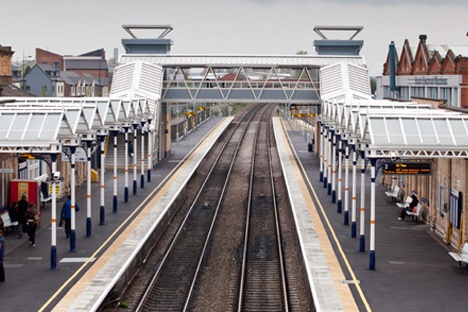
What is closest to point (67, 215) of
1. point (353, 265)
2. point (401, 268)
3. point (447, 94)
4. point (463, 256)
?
point (353, 265)

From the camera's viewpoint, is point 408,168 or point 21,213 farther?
point 21,213

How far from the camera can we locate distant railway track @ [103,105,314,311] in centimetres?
2144

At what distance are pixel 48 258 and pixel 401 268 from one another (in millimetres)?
9848

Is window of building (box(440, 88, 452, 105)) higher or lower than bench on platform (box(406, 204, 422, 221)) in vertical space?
higher

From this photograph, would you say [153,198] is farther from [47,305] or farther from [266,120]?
[266,120]

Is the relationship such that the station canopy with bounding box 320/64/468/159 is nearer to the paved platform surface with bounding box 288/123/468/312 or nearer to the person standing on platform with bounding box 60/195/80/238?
the paved platform surface with bounding box 288/123/468/312

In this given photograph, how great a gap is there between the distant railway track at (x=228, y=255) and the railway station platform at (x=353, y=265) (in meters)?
1.48

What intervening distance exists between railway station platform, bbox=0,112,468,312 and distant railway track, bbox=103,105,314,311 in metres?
1.48

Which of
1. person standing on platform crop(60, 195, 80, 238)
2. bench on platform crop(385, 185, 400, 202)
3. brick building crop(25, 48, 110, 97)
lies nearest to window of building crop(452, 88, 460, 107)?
bench on platform crop(385, 185, 400, 202)

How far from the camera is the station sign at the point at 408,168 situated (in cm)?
2617

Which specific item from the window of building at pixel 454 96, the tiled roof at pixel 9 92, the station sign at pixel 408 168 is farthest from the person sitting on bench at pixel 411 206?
the tiled roof at pixel 9 92

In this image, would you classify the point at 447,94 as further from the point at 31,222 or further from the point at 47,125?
the point at 47,125

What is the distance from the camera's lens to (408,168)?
26672mm

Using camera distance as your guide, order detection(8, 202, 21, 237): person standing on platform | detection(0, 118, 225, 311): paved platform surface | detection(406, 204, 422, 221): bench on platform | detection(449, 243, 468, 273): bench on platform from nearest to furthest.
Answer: detection(0, 118, 225, 311): paved platform surface, detection(449, 243, 468, 273): bench on platform, detection(8, 202, 21, 237): person standing on platform, detection(406, 204, 422, 221): bench on platform
